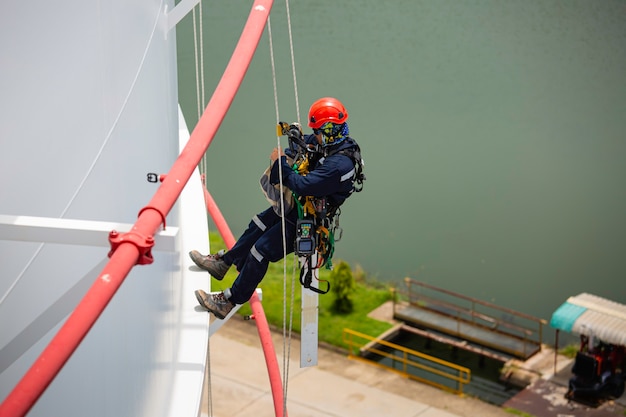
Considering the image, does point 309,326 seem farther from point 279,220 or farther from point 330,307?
point 330,307

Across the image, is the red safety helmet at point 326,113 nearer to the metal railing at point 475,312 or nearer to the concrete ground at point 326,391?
the concrete ground at point 326,391

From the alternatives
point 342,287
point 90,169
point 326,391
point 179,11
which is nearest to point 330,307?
point 342,287

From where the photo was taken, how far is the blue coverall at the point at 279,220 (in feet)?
20.8

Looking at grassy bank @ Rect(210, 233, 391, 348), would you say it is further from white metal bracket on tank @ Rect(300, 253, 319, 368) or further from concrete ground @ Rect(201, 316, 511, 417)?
white metal bracket on tank @ Rect(300, 253, 319, 368)

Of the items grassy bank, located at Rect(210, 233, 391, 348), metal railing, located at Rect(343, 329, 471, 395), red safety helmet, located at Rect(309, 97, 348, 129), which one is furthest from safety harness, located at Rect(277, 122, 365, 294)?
grassy bank, located at Rect(210, 233, 391, 348)

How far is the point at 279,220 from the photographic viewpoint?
271 inches

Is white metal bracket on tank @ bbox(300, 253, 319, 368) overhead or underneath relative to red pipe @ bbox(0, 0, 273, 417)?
underneath

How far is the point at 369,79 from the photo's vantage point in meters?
22.4

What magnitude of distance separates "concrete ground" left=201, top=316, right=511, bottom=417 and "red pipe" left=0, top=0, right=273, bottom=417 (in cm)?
1206

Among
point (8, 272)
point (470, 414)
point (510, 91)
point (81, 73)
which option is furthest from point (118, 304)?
point (510, 91)

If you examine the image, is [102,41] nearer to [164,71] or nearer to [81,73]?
[81,73]

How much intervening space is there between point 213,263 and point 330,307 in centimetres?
1277

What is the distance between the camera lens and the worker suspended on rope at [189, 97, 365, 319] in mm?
6363

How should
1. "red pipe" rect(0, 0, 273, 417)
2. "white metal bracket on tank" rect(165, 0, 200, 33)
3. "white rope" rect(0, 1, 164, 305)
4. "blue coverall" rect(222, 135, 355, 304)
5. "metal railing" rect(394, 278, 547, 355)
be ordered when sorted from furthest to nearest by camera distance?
"metal railing" rect(394, 278, 547, 355) → "white metal bracket on tank" rect(165, 0, 200, 33) → "blue coverall" rect(222, 135, 355, 304) → "white rope" rect(0, 1, 164, 305) → "red pipe" rect(0, 0, 273, 417)
